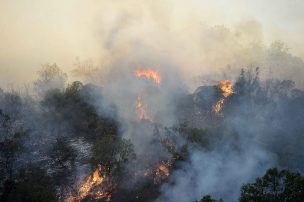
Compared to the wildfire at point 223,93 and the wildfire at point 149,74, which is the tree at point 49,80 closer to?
the wildfire at point 149,74

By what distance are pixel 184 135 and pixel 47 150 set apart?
24463 mm

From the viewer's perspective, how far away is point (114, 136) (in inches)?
1880

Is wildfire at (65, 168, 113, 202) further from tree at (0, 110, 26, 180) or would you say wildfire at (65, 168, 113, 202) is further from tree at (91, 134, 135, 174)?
tree at (0, 110, 26, 180)

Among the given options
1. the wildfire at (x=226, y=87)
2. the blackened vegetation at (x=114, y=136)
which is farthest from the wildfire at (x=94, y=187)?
the wildfire at (x=226, y=87)

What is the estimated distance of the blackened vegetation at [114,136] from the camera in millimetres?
41000

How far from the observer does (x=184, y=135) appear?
157 ft

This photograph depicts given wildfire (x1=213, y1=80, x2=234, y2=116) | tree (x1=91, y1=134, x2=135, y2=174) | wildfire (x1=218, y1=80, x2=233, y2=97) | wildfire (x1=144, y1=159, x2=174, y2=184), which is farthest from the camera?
wildfire (x1=218, y1=80, x2=233, y2=97)

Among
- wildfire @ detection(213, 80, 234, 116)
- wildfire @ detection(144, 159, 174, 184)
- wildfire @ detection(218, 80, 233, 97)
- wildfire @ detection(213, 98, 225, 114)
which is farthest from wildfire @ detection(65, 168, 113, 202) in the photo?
wildfire @ detection(218, 80, 233, 97)

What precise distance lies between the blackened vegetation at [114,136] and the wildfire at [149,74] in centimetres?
1598

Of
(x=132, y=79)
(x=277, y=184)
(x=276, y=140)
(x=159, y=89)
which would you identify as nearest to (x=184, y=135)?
(x=277, y=184)

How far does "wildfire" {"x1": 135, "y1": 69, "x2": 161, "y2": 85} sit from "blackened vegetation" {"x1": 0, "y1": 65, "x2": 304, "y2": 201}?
15976 millimetres

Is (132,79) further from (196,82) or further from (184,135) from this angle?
(184,135)

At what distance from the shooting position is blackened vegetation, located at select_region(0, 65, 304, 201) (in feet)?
135

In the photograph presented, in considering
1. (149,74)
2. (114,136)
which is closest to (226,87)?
(149,74)
